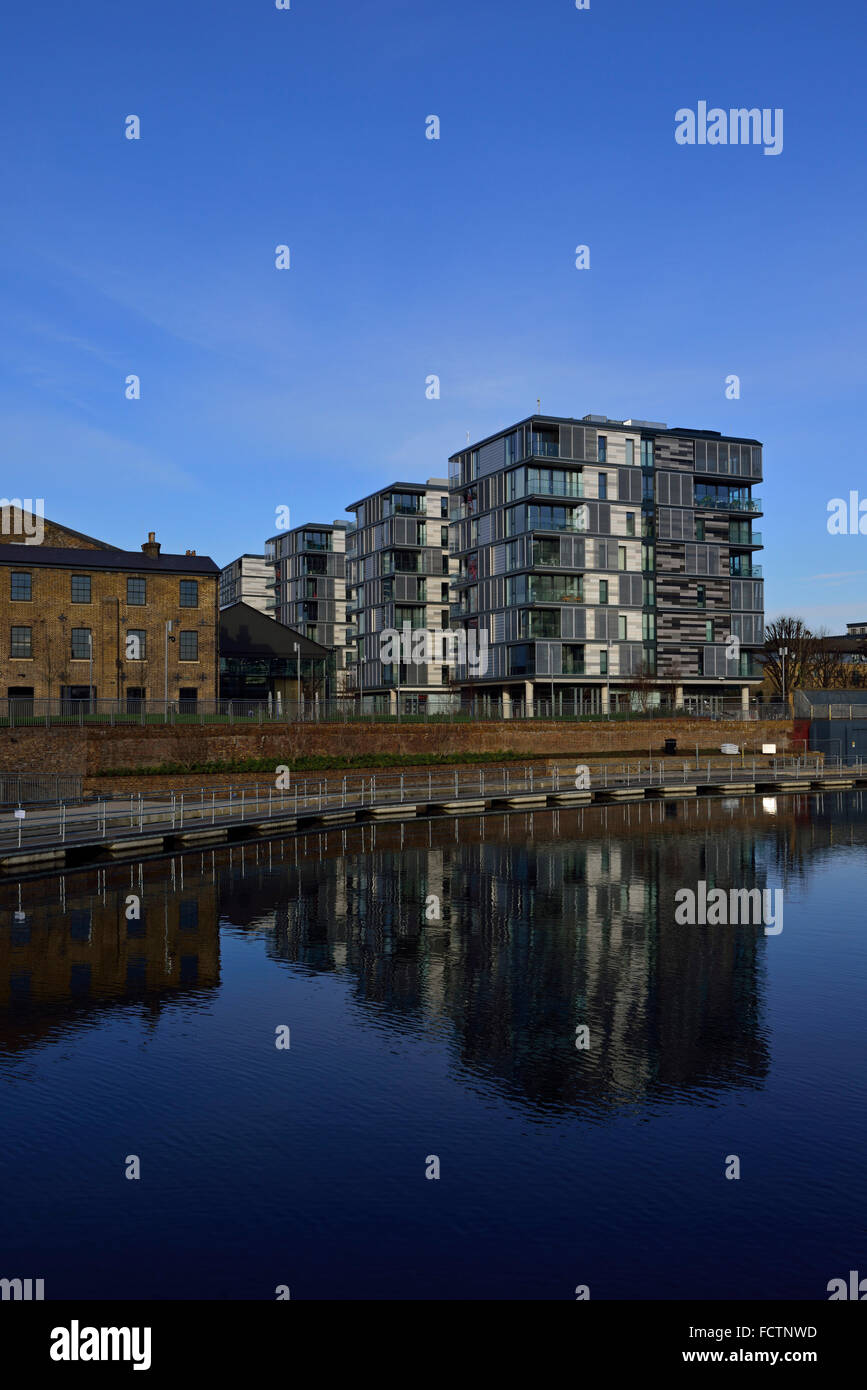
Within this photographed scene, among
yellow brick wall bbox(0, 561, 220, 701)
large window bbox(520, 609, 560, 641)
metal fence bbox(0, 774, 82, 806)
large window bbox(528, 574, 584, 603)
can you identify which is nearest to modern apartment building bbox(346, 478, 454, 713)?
large window bbox(520, 609, 560, 641)

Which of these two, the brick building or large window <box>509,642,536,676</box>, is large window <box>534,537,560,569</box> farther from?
the brick building

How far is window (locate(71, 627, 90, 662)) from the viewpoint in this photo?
193ft

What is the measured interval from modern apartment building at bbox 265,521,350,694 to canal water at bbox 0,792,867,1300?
9045 centimetres

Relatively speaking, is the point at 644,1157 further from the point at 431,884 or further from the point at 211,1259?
the point at 431,884

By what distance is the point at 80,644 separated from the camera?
5894cm

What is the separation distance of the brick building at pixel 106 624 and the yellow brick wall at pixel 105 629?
0.17 ft

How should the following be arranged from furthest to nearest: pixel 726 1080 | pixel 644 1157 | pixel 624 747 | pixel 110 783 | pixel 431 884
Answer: pixel 624 747 → pixel 110 783 → pixel 431 884 → pixel 726 1080 → pixel 644 1157

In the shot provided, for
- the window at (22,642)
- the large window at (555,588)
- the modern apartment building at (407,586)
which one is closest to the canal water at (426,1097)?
the window at (22,642)

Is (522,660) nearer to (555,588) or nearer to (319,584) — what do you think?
(555,588)

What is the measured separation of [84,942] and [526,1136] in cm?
1303

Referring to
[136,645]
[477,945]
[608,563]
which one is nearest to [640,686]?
[608,563]

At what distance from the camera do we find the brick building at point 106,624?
189 feet

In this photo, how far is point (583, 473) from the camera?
78312 mm
